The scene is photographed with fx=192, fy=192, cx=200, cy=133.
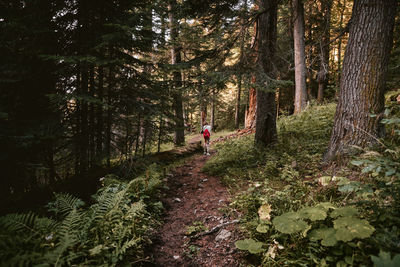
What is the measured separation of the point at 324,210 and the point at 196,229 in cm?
239

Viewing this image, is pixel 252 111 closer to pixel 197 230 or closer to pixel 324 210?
pixel 197 230

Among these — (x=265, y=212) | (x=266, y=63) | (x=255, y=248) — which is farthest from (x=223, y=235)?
(x=266, y=63)

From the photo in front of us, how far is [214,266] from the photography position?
3000 millimetres

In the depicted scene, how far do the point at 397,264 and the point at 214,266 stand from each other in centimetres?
222

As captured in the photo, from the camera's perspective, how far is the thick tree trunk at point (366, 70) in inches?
155

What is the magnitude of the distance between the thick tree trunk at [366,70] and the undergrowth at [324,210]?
16.7 inches

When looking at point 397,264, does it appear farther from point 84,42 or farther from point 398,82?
point 398,82

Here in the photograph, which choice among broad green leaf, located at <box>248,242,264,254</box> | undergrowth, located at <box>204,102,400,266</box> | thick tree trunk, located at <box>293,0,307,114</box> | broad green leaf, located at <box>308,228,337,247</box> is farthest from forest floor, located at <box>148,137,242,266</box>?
thick tree trunk, located at <box>293,0,307,114</box>

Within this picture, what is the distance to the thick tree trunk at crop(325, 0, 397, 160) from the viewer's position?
12.9 feet

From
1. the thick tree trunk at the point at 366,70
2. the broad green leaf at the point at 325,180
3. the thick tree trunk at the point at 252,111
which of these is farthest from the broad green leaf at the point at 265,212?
the thick tree trunk at the point at 252,111

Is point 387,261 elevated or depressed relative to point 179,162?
elevated

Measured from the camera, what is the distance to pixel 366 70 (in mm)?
4059

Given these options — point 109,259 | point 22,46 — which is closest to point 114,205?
point 109,259

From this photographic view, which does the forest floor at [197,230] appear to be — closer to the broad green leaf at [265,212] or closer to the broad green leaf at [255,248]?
the broad green leaf at [255,248]
